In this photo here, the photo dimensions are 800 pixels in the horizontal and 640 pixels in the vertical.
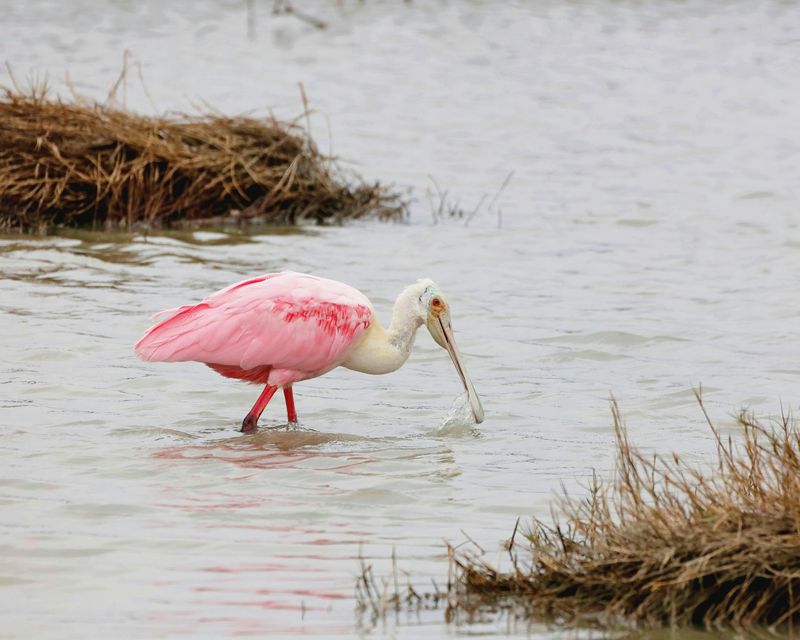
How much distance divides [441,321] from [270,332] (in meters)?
0.99

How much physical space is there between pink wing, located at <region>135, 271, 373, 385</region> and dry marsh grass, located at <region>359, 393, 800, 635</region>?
314 centimetres

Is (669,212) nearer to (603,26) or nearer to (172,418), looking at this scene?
(172,418)

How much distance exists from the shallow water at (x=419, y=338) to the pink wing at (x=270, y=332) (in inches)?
14.6

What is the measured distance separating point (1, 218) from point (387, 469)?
695 centimetres

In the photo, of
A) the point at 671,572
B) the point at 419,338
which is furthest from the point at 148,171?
the point at 671,572

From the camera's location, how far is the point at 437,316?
8703 mm

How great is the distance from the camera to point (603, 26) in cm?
2842

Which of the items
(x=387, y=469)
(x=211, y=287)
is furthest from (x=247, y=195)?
(x=387, y=469)

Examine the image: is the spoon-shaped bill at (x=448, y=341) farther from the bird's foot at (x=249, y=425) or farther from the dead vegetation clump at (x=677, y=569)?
the dead vegetation clump at (x=677, y=569)

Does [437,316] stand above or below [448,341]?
above

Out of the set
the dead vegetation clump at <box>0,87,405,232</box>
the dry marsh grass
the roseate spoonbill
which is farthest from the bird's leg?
the dead vegetation clump at <box>0,87,405,232</box>

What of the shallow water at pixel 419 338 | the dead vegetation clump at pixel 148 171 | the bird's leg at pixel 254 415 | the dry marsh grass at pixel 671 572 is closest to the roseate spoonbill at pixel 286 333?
the bird's leg at pixel 254 415

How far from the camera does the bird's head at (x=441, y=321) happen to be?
28.1 feet

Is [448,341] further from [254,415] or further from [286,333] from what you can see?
[254,415]
